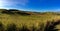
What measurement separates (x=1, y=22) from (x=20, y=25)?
0.87 metres

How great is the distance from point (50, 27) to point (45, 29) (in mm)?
322

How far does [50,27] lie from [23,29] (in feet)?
4.21

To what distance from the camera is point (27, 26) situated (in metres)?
8.06

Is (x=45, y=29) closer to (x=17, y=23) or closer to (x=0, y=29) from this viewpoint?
(x=17, y=23)

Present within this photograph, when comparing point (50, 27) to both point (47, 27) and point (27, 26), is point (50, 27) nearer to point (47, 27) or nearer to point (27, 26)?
point (47, 27)

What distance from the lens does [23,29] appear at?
8.04 m

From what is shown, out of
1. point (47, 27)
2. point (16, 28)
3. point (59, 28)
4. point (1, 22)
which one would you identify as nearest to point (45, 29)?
A: point (47, 27)

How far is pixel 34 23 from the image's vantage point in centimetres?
837

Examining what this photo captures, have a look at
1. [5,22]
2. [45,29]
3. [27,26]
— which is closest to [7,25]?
[5,22]

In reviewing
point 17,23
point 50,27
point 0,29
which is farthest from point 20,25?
point 50,27

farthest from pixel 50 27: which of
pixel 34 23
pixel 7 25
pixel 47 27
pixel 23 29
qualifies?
pixel 7 25

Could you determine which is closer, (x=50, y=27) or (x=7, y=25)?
(x=7, y=25)

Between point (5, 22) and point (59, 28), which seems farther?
point (59, 28)

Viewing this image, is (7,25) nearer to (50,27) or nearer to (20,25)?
(20,25)
